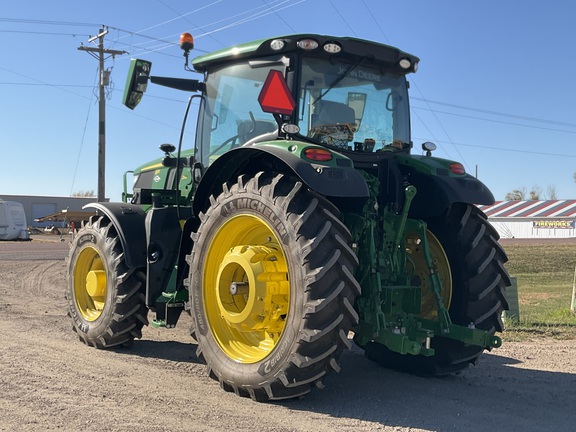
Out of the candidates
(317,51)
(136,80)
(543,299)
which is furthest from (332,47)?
(543,299)

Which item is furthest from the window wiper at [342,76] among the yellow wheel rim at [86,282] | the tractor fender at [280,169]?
the yellow wheel rim at [86,282]

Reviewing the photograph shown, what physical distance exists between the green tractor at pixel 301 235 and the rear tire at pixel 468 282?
13 mm

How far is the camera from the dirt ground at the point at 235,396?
13.7 ft

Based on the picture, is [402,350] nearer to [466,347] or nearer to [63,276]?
[466,347]

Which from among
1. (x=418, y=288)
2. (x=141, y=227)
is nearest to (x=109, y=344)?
(x=141, y=227)

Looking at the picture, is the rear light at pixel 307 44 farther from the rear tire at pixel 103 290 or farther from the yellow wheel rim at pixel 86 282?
the yellow wheel rim at pixel 86 282

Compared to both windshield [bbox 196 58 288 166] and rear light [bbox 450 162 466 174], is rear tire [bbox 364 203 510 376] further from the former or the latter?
windshield [bbox 196 58 288 166]

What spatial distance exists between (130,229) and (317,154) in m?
2.65

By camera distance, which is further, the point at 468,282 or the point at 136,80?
the point at 136,80

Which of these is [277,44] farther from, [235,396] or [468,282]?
[235,396]

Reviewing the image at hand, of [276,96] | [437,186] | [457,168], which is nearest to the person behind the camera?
[276,96]

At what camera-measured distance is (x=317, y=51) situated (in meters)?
5.34

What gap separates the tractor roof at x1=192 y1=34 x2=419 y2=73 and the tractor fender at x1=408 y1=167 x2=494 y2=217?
1.12m

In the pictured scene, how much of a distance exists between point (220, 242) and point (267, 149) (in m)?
0.99
